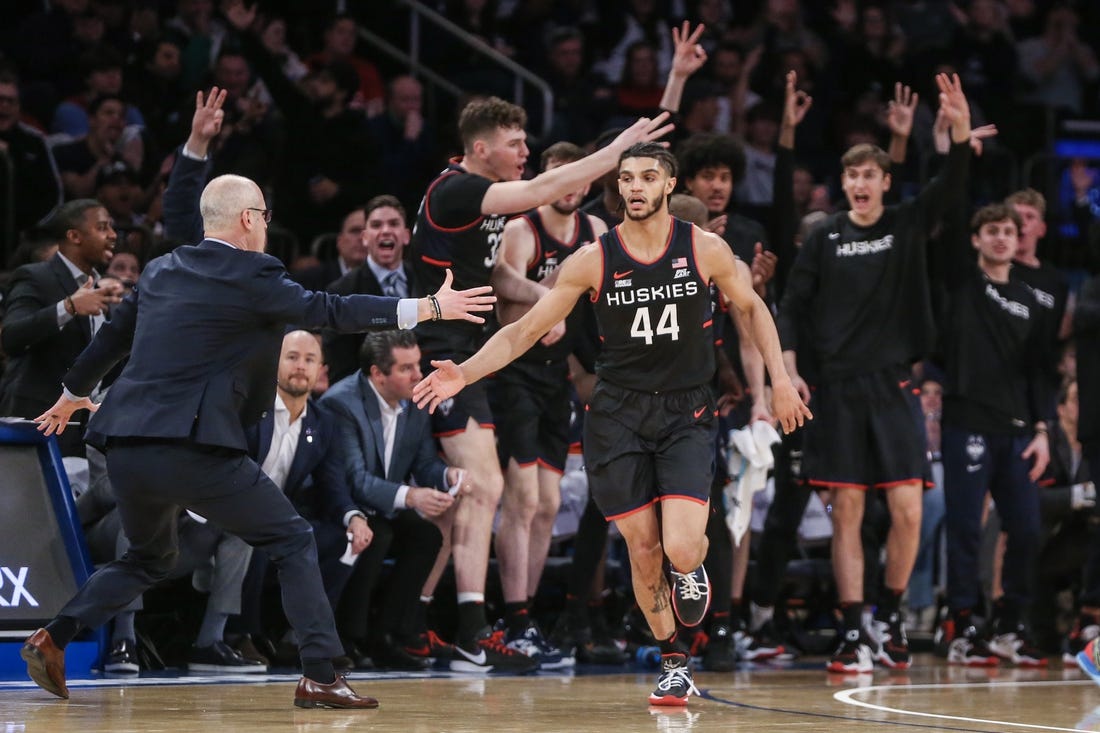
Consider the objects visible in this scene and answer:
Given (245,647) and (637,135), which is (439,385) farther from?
(245,647)

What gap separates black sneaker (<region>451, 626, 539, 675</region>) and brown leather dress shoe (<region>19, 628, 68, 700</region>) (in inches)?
96.1

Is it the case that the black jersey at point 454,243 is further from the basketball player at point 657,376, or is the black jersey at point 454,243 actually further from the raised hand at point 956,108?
the raised hand at point 956,108

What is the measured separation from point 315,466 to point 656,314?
7.78 feet

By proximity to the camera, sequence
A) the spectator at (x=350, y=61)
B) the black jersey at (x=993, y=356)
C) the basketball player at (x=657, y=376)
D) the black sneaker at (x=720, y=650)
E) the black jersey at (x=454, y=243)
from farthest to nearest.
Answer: the spectator at (x=350, y=61) < the black jersey at (x=993, y=356) < the black sneaker at (x=720, y=650) < the black jersey at (x=454, y=243) < the basketball player at (x=657, y=376)

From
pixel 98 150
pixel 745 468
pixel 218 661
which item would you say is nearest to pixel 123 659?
pixel 218 661

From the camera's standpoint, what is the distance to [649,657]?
9336mm

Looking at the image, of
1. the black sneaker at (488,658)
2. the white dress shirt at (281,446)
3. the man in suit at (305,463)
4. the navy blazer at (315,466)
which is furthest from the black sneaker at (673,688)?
the white dress shirt at (281,446)

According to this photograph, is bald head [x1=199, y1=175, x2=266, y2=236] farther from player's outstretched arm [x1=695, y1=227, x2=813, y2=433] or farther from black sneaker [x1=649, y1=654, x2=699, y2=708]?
black sneaker [x1=649, y1=654, x2=699, y2=708]

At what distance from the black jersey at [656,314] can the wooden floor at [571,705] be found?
1.39 m

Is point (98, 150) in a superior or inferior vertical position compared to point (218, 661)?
superior

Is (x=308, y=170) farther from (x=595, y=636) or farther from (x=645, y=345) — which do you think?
(x=645, y=345)

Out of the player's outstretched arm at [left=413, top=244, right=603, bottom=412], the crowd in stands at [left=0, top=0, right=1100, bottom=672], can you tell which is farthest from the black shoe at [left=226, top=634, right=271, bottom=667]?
the player's outstretched arm at [left=413, top=244, right=603, bottom=412]

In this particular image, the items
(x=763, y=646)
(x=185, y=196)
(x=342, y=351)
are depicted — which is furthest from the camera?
(x=763, y=646)

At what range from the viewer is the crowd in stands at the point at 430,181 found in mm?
8609
